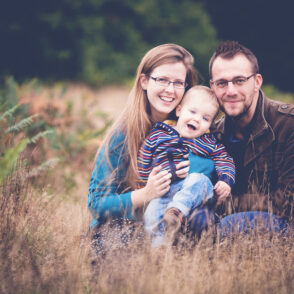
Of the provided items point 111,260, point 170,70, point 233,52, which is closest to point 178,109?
point 170,70

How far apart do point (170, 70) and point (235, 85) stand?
0.62 metres

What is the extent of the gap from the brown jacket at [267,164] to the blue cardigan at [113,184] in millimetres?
424

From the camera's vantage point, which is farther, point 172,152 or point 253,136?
point 253,136

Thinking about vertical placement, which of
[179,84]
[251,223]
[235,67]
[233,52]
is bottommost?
[251,223]

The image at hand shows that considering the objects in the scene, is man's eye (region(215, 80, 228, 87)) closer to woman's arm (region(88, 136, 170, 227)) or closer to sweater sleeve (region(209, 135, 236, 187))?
sweater sleeve (region(209, 135, 236, 187))

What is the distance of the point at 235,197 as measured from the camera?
3.19 m

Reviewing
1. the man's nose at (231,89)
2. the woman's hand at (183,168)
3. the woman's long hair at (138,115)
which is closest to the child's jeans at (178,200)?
→ the woman's hand at (183,168)

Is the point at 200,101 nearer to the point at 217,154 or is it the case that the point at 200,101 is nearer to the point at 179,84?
the point at 179,84

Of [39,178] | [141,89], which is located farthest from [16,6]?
[141,89]

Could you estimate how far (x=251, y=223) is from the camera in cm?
291

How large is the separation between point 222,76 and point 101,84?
1224cm

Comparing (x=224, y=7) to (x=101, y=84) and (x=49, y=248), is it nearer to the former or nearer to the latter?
(x=101, y=84)

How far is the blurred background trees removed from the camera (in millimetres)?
12609

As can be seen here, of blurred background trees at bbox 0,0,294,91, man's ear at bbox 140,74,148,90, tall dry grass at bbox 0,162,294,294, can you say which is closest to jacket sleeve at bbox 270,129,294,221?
tall dry grass at bbox 0,162,294,294
